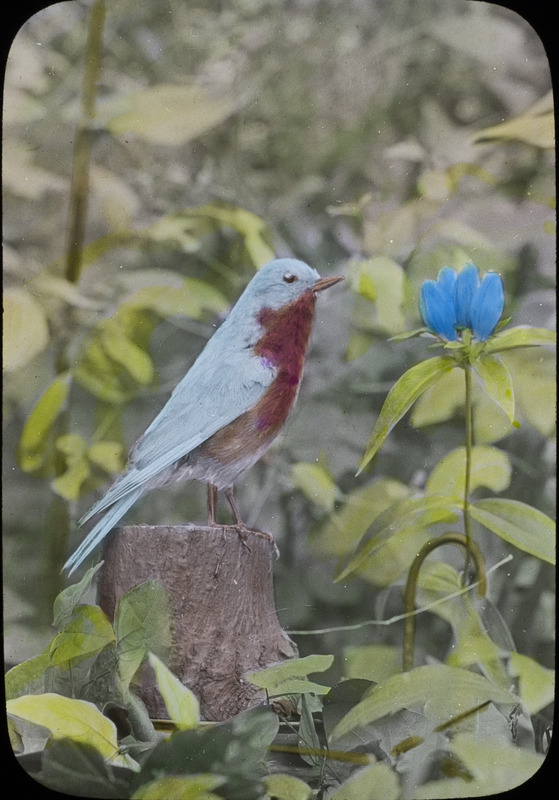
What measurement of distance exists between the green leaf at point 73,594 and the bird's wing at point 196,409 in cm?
8

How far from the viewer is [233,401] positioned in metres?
0.98

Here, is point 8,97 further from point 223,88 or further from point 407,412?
point 407,412

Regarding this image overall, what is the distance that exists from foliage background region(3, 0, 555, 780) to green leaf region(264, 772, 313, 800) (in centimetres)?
15

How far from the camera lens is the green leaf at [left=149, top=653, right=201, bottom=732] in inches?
38.0

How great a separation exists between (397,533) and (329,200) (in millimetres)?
389

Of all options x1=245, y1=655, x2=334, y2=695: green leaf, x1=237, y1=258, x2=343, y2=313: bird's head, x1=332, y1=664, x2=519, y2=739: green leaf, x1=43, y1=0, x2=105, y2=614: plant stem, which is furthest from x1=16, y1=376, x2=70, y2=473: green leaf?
x1=332, y1=664, x2=519, y2=739: green leaf

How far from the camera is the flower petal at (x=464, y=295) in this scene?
3.26ft

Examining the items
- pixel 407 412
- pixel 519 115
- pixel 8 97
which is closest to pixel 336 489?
pixel 407 412

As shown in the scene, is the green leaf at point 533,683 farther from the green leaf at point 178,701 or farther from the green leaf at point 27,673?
the green leaf at point 27,673

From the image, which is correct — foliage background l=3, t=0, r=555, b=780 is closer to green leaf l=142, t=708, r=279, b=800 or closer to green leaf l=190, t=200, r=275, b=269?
green leaf l=190, t=200, r=275, b=269

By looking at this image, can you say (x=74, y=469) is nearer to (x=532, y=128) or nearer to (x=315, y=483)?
(x=315, y=483)

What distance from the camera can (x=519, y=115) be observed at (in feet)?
3.27

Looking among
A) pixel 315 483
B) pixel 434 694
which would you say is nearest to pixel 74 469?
pixel 315 483

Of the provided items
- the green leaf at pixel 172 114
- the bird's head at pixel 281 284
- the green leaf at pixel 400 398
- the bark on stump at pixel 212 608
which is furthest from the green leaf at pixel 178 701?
the green leaf at pixel 172 114
